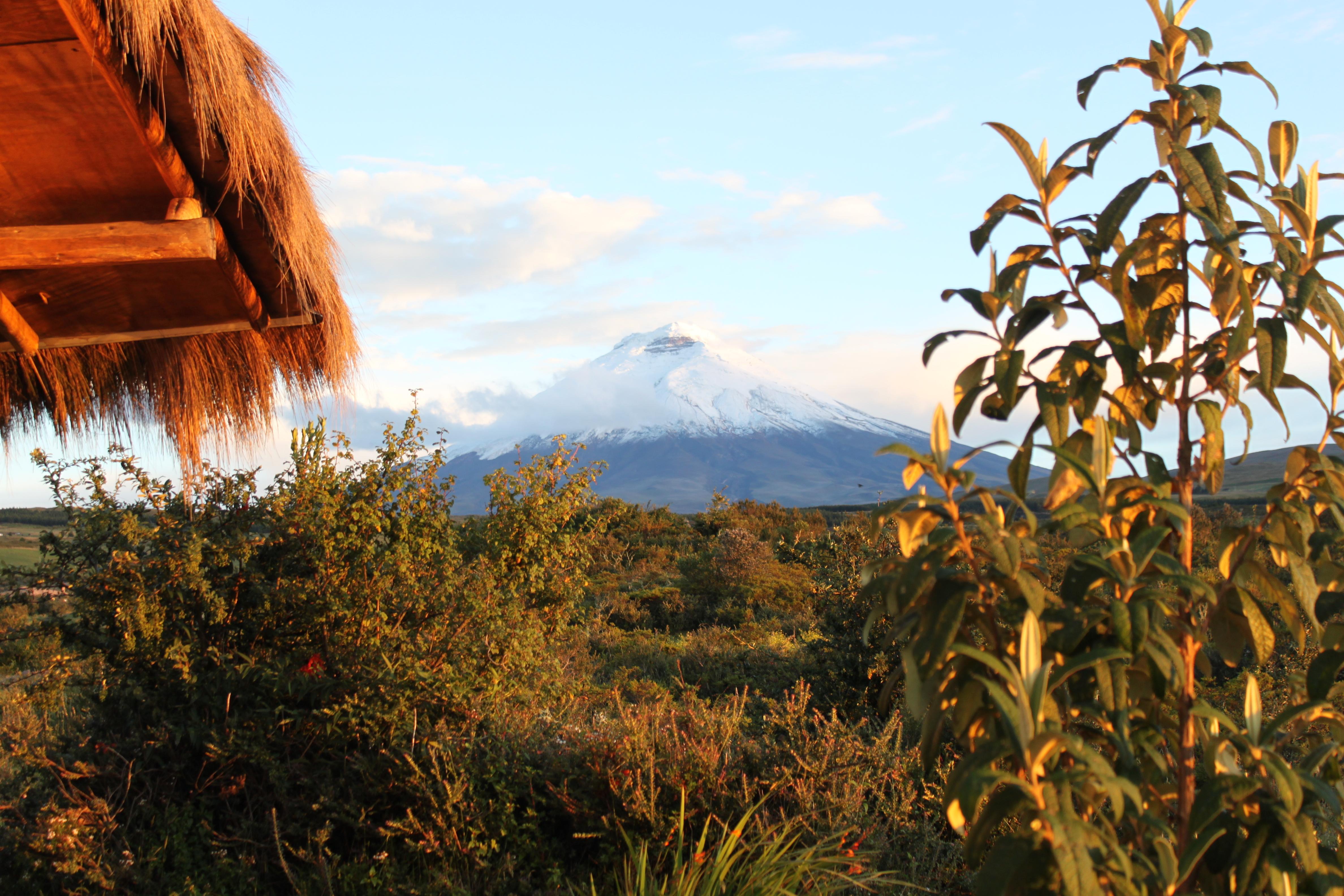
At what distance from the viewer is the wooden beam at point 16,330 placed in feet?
12.6

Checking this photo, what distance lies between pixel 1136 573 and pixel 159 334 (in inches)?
174

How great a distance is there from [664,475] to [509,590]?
17790 centimetres

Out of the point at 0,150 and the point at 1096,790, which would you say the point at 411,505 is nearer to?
the point at 0,150

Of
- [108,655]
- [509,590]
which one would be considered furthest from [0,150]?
[509,590]

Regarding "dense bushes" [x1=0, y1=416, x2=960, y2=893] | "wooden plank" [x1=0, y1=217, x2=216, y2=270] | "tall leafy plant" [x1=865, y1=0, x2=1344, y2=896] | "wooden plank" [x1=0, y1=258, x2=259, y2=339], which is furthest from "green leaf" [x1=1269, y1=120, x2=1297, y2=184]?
"wooden plank" [x1=0, y1=258, x2=259, y2=339]

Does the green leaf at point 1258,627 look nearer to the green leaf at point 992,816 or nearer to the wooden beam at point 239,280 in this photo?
the green leaf at point 992,816

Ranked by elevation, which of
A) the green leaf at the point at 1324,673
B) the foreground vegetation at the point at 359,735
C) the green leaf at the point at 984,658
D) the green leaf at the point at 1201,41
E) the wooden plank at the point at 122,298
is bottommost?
the foreground vegetation at the point at 359,735

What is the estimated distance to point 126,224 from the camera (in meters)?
3.13

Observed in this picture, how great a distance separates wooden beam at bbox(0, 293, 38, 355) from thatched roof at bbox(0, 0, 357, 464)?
0.01m

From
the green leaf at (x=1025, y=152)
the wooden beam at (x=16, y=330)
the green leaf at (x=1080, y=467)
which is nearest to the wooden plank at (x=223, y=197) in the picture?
the wooden beam at (x=16, y=330)

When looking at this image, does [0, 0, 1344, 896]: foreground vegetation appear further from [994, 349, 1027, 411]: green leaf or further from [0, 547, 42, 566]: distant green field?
[0, 547, 42, 566]: distant green field

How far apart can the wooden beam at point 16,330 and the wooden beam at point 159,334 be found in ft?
0.05

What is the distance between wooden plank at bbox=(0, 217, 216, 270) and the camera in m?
3.09

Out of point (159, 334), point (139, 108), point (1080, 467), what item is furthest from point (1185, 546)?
point (159, 334)
